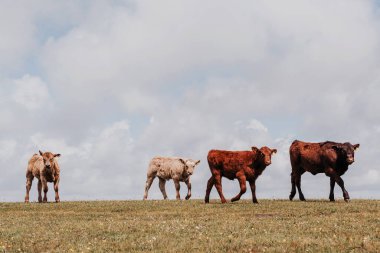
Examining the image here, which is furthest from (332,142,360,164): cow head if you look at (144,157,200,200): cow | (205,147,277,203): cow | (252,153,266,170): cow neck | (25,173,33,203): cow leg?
(25,173,33,203): cow leg

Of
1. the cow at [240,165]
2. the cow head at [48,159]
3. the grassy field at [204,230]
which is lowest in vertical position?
the grassy field at [204,230]

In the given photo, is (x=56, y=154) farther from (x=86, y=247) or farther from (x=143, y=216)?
(x=86, y=247)

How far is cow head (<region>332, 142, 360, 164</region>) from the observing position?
31797 mm

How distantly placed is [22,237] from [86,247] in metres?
3.49

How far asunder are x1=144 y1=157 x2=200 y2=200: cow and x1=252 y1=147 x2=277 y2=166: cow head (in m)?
12.6

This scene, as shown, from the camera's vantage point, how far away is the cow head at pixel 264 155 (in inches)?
1180

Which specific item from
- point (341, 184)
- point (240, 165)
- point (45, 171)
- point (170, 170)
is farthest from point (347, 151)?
point (45, 171)

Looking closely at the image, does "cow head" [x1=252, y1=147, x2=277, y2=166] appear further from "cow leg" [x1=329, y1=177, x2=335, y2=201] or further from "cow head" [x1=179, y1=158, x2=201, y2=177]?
"cow head" [x1=179, y1=158, x2=201, y2=177]

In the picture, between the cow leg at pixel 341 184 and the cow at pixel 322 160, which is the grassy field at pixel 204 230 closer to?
Result: the cow leg at pixel 341 184

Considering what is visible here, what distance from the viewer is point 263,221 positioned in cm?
2105

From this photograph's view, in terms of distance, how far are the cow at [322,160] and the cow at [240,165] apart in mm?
3684

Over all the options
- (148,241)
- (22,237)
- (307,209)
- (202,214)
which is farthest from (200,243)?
(307,209)

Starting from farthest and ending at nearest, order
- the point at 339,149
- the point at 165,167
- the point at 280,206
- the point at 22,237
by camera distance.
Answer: the point at 165,167 < the point at 339,149 < the point at 280,206 < the point at 22,237

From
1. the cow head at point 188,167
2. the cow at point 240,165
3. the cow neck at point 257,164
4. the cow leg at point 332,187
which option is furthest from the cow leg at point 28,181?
the cow leg at point 332,187
